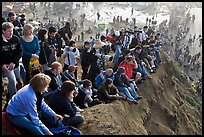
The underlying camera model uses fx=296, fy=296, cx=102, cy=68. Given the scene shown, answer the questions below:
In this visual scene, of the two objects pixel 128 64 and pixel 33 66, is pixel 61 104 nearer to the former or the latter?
pixel 33 66

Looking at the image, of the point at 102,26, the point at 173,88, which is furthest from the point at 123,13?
the point at 173,88

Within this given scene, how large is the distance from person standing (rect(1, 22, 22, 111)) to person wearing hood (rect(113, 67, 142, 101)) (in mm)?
4873

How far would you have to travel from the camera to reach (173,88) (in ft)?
76.3

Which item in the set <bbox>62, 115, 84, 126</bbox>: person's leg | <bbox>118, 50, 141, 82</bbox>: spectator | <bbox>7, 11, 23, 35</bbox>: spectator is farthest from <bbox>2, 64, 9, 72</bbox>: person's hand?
<bbox>118, 50, 141, 82</bbox>: spectator

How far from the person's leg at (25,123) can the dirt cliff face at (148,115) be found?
1876 millimetres

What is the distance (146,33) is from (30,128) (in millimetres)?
13208

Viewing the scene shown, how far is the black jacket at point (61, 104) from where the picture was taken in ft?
23.3

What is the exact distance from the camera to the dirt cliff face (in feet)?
28.2

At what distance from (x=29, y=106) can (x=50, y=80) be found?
0.67 metres

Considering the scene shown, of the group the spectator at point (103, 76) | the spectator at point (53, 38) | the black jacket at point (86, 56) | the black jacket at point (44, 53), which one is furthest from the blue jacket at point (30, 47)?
the spectator at point (103, 76)

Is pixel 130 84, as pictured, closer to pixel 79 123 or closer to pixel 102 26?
pixel 79 123

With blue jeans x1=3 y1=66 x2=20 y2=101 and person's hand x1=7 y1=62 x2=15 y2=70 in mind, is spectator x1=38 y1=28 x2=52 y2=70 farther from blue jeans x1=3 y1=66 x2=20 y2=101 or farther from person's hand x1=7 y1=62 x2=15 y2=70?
person's hand x1=7 y1=62 x2=15 y2=70

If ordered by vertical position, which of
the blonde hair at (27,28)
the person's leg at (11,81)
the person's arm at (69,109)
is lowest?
the person's arm at (69,109)

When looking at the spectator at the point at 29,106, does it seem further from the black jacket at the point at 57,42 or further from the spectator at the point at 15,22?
the spectator at the point at 15,22
